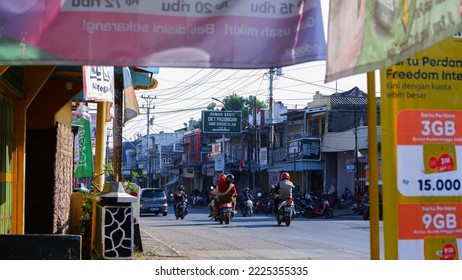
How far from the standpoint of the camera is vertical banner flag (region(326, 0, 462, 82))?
389 cm

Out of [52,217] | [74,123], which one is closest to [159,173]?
[74,123]

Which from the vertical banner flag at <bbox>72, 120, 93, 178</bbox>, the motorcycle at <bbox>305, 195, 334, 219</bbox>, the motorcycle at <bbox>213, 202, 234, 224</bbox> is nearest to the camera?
the vertical banner flag at <bbox>72, 120, 93, 178</bbox>

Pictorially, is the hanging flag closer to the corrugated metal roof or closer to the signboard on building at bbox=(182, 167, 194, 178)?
the corrugated metal roof

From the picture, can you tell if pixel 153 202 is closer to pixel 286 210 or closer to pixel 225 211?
pixel 225 211

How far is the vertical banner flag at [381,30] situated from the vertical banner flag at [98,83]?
4140 mm

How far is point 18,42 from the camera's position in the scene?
4086 millimetres

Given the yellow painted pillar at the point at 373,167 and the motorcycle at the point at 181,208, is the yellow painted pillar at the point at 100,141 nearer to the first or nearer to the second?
the yellow painted pillar at the point at 373,167

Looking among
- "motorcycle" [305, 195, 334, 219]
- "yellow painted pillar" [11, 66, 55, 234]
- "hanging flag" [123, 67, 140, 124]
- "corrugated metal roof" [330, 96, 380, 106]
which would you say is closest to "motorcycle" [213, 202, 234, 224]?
"motorcycle" [305, 195, 334, 219]

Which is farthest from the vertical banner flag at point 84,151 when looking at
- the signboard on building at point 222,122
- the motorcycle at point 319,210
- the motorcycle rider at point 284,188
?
the signboard on building at point 222,122

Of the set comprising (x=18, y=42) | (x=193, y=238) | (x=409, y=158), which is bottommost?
(x=193, y=238)

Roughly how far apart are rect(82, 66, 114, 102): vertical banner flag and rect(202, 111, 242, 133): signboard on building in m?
40.9

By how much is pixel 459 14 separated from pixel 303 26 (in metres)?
1.02
